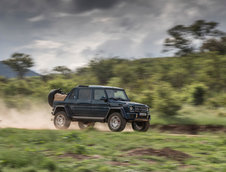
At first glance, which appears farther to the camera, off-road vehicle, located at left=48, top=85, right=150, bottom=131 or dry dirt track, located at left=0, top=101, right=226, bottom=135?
dry dirt track, located at left=0, top=101, right=226, bottom=135

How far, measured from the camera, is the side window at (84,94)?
1350cm

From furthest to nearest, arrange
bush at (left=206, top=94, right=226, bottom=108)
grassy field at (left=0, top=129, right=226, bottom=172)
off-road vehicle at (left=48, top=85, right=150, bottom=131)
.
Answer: bush at (left=206, top=94, right=226, bottom=108)
off-road vehicle at (left=48, top=85, right=150, bottom=131)
grassy field at (left=0, top=129, right=226, bottom=172)

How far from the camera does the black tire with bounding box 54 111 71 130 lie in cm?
1385

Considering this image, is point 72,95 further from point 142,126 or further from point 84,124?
point 142,126

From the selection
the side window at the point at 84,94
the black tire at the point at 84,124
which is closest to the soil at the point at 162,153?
the side window at the point at 84,94

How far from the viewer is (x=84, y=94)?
1362cm

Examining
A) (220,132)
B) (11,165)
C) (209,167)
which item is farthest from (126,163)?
(220,132)

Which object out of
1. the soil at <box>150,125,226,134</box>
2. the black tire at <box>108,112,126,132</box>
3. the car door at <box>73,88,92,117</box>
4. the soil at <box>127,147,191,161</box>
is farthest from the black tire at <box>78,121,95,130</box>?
the soil at <box>127,147,191,161</box>

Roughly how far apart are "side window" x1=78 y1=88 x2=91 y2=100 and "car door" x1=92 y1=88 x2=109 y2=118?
0.29m

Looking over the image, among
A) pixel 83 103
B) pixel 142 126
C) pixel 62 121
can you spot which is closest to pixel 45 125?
pixel 62 121

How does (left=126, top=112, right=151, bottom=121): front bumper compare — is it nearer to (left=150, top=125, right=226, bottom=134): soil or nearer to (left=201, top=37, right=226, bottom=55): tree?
(left=150, top=125, right=226, bottom=134): soil

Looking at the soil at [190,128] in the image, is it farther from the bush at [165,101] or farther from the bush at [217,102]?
the bush at [217,102]

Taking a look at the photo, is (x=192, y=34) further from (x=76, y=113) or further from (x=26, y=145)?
(x=26, y=145)

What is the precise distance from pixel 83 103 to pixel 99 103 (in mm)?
814
